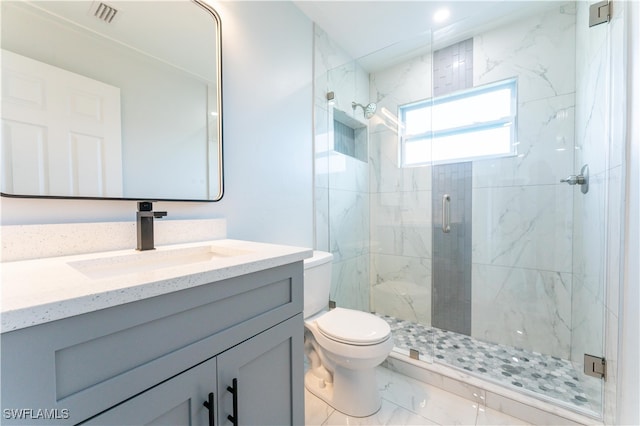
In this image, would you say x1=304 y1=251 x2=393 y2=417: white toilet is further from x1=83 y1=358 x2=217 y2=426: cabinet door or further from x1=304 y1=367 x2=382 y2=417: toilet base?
x1=83 y1=358 x2=217 y2=426: cabinet door

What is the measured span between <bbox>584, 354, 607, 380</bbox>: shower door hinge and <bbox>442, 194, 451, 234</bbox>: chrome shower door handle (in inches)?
41.4

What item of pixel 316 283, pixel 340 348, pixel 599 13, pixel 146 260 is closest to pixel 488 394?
pixel 340 348

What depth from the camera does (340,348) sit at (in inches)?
51.8

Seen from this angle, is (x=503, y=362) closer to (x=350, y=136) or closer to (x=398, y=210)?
(x=398, y=210)

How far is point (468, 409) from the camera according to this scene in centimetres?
142

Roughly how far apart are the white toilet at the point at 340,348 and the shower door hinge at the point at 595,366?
3.18 feet

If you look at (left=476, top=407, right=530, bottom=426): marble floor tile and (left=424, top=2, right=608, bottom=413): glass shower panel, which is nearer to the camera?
(left=476, top=407, right=530, bottom=426): marble floor tile

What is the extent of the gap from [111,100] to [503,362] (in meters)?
2.52

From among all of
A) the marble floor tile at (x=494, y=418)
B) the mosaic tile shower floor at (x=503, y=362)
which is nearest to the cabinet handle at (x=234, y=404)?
the marble floor tile at (x=494, y=418)

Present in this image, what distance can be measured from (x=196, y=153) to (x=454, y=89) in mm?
2058

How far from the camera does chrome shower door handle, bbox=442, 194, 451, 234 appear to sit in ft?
7.04

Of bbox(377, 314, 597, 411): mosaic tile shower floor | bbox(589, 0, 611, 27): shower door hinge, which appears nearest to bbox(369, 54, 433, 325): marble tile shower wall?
bbox(377, 314, 597, 411): mosaic tile shower floor

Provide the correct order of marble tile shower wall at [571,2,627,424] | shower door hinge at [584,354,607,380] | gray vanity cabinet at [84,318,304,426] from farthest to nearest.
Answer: shower door hinge at [584,354,607,380] → marble tile shower wall at [571,2,627,424] → gray vanity cabinet at [84,318,304,426]

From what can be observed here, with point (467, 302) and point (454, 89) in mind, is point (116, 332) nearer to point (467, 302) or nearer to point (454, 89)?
point (467, 302)
